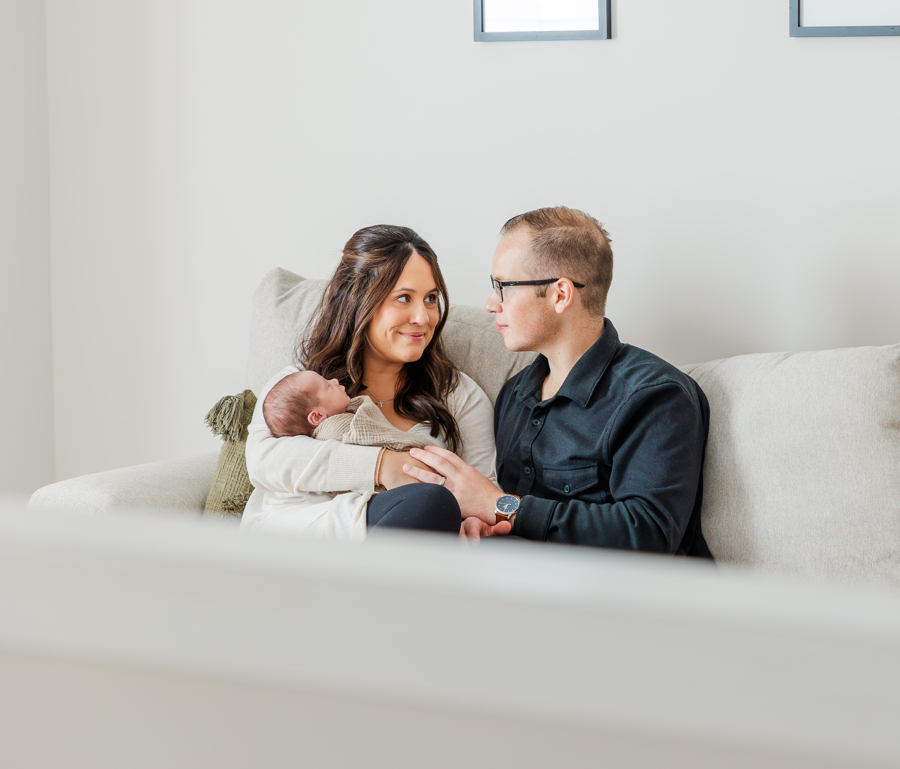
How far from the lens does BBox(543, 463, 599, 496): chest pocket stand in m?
1.56

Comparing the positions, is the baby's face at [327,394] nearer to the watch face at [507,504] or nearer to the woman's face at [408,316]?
the woman's face at [408,316]

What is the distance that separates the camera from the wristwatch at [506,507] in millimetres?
1507

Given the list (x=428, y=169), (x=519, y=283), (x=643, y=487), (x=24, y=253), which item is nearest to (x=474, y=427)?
(x=519, y=283)

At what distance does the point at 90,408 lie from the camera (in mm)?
2631

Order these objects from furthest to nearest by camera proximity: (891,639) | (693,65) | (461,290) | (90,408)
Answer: (90,408) → (461,290) → (693,65) → (891,639)

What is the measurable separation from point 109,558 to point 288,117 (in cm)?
234

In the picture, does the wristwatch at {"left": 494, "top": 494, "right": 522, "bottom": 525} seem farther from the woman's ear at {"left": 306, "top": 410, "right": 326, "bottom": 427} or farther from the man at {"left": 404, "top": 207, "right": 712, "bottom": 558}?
the woman's ear at {"left": 306, "top": 410, "right": 326, "bottom": 427}

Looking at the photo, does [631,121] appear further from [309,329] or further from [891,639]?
[891,639]

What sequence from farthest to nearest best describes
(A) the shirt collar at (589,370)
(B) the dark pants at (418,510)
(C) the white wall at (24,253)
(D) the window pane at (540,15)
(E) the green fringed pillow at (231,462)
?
(C) the white wall at (24,253) → (D) the window pane at (540,15) → (E) the green fringed pillow at (231,462) → (A) the shirt collar at (589,370) → (B) the dark pants at (418,510)

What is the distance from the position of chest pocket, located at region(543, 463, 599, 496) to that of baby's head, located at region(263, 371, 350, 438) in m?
0.49

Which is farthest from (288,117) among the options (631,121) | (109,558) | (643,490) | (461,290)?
(109,558)

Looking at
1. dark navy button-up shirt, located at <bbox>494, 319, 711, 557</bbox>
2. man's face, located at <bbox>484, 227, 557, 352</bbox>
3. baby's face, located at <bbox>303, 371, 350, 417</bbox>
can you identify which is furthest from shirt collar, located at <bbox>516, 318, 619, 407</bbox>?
baby's face, located at <bbox>303, 371, 350, 417</bbox>

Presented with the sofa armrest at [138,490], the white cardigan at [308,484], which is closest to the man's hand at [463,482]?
the white cardigan at [308,484]

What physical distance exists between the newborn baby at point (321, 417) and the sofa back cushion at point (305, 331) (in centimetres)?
27
